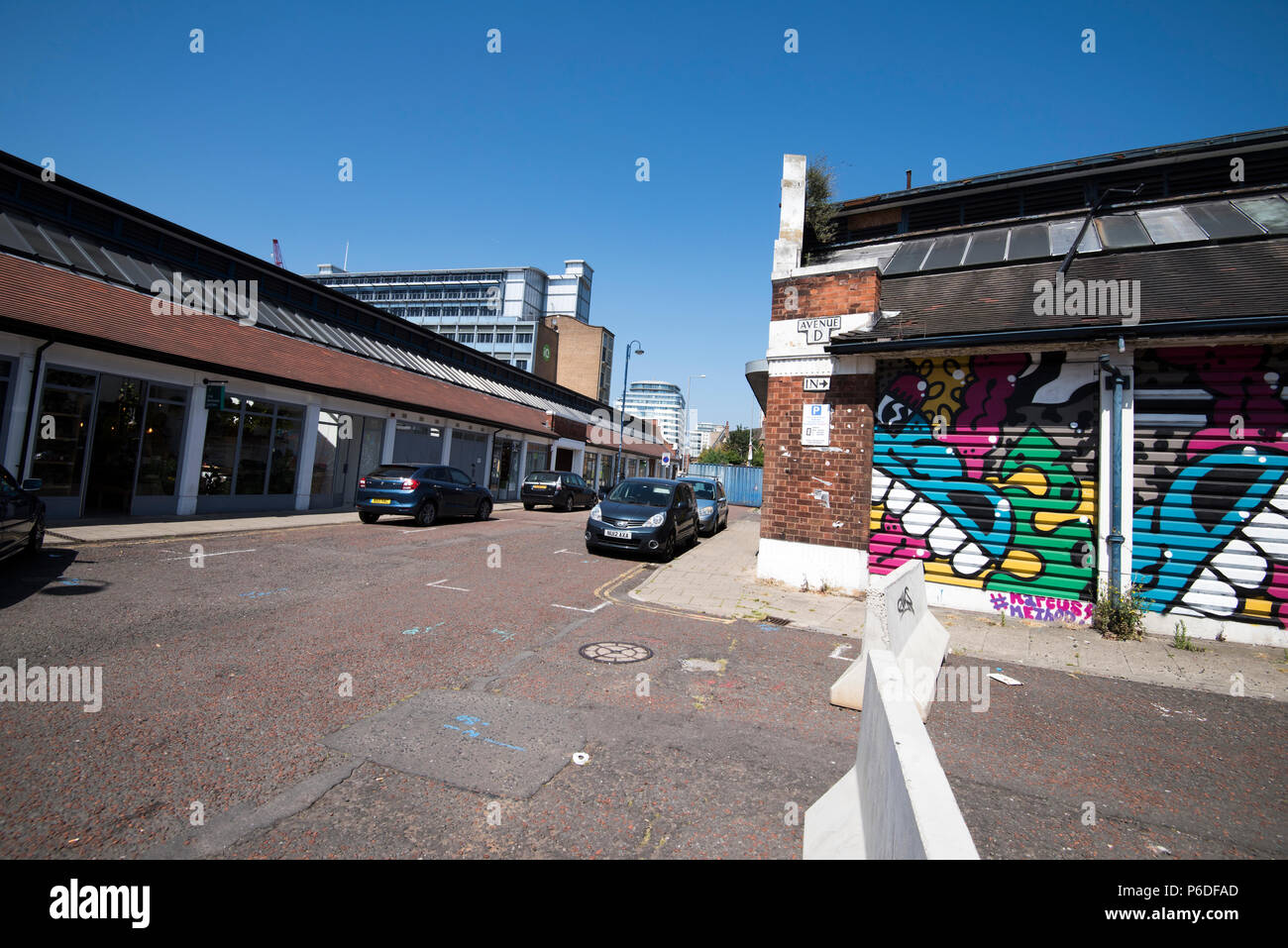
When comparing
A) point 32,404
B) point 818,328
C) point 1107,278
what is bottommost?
point 32,404

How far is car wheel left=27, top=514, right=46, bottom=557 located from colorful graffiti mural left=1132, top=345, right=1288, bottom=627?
47.9ft

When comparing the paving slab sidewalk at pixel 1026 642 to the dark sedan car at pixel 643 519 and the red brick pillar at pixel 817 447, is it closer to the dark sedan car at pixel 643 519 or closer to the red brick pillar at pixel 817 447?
the red brick pillar at pixel 817 447

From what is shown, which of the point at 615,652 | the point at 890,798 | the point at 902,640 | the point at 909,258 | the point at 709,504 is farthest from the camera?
the point at 709,504

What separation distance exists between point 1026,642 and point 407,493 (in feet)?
43.0

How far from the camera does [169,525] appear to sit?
38.6 feet

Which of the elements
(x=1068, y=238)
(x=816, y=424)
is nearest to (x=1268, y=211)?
(x=1068, y=238)

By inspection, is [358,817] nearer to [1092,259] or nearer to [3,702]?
[3,702]

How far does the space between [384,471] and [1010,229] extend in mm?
14786

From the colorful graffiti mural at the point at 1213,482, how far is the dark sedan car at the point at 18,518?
554 inches

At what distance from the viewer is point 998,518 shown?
8.30 m

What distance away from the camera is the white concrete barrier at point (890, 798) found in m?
1.61

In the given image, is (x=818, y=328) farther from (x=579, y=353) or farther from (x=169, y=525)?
(x=579, y=353)

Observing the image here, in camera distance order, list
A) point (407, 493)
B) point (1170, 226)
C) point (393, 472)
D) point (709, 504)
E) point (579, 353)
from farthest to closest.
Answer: point (579, 353) → point (709, 504) → point (393, 472) → point (407, 493) → point (1170, 226)

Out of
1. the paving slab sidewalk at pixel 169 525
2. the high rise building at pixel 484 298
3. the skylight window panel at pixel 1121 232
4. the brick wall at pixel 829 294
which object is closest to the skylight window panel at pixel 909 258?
the brick wall at pixel 829 294
